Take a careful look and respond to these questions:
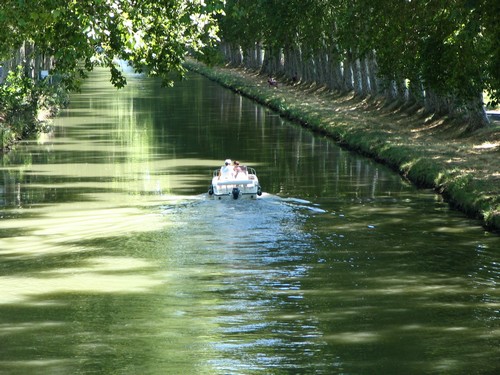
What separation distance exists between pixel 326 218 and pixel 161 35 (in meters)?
7.33

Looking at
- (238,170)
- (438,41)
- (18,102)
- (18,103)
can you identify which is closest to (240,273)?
(438,41)

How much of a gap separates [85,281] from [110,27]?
521 cm

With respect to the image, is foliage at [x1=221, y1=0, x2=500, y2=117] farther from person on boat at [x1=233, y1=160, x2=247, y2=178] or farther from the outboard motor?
the outboard motor

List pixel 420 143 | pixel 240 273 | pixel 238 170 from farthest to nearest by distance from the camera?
pixel 420 143, pixel 238 170, pixel 240 273

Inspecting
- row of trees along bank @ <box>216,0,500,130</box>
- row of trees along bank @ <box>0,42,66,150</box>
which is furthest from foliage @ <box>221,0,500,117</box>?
row of trees along bank @ <box>0,42,66,150</box>

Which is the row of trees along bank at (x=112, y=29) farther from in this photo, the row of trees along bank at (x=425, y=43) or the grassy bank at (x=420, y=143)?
the grassy bank at (x=420, y=143)

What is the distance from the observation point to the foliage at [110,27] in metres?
22.5

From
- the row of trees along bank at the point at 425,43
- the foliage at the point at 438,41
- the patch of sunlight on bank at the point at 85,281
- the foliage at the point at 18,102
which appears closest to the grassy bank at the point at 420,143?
the row of trees along bank at the point at 425,43

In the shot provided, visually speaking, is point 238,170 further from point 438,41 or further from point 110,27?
point 110,27

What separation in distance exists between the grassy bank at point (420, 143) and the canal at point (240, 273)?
0.62 m

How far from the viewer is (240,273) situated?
79.7ft

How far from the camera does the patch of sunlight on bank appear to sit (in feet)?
75.3

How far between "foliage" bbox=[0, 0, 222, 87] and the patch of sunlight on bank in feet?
13.6

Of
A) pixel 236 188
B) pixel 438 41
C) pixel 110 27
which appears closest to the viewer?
pixel 110 27
